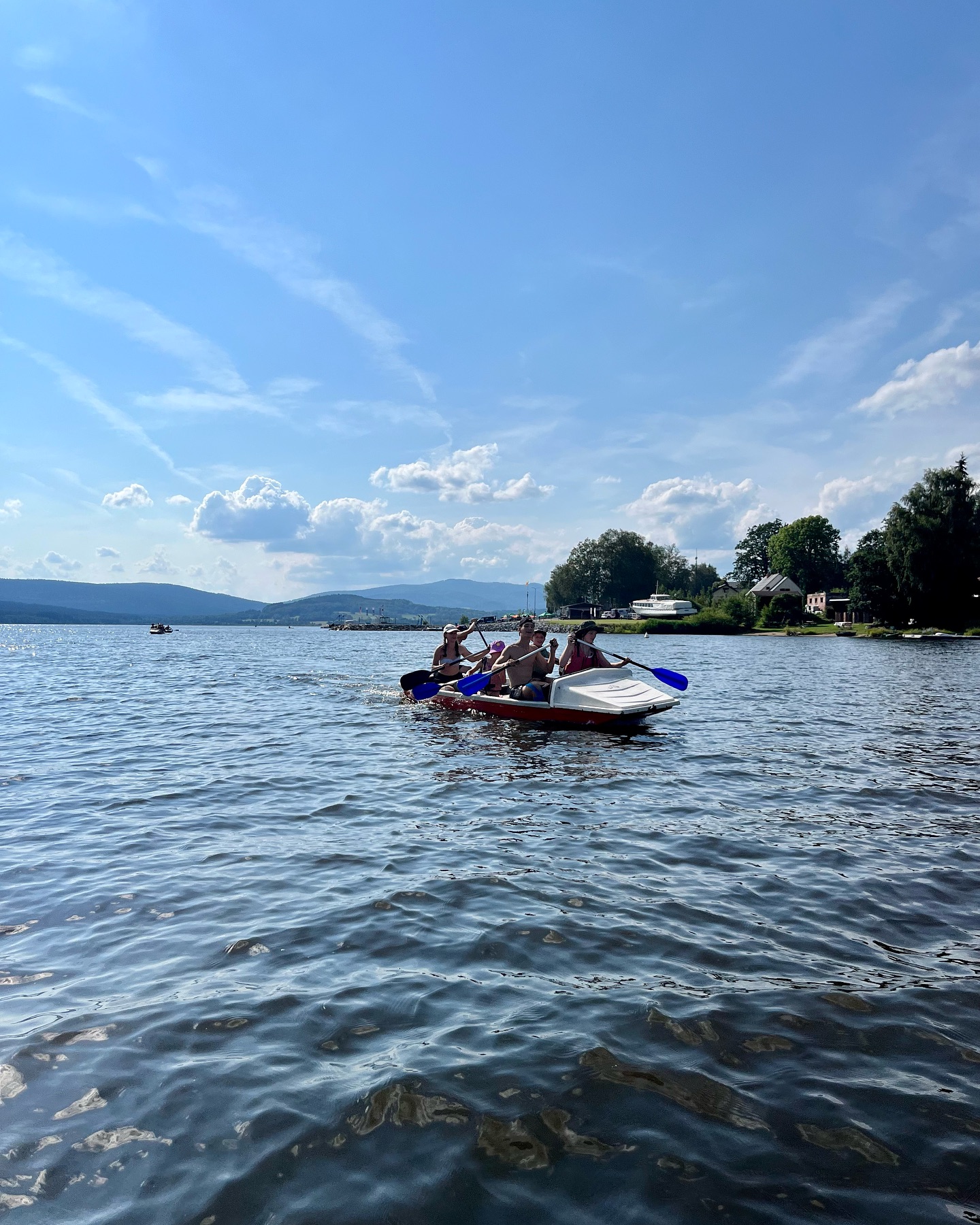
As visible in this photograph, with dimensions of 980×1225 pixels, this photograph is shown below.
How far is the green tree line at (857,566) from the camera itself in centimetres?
6538

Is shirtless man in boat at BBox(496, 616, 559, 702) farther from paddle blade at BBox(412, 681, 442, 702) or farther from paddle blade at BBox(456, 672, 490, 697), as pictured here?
paddle blade at BBox(412, 681, 442, 702)

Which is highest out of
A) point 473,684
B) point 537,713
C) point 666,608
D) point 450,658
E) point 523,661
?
point 666,608

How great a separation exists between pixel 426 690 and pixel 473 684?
236cm

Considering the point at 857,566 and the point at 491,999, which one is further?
the point at 857,566

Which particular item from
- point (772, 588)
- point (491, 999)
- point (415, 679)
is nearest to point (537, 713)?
point (415, 679)

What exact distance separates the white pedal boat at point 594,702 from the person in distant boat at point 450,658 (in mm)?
3697

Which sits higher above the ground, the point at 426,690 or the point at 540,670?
the point at 540,670

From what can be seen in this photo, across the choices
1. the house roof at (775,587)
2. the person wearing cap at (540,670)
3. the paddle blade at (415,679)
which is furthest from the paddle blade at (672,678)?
the house roof at (775,587)

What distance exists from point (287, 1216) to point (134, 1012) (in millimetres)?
2241

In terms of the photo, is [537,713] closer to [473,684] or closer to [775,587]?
[473,684]

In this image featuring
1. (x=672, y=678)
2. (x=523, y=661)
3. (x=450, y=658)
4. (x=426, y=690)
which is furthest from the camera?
(x=450, y=658)

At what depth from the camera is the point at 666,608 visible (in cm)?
10988

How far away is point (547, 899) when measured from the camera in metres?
6.82

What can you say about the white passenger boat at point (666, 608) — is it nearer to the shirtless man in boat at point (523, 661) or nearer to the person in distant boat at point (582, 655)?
the person in distant boat at point (582, 655)
